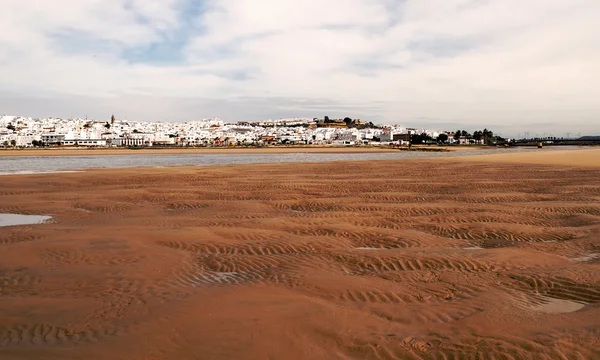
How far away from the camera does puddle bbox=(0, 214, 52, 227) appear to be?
502 inches

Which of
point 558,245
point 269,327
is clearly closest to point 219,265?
point 269,327

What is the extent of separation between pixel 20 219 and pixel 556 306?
46.0ft

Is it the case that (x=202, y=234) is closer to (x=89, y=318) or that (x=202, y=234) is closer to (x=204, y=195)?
(x=89, y=318)

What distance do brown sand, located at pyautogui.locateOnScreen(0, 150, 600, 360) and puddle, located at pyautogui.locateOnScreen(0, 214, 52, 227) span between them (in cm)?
54

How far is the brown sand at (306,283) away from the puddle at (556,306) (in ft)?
0.12

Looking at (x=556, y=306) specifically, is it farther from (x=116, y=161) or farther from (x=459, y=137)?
(x=459, y=137)

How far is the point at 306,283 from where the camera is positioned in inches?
277

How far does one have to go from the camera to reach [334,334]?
16.9ft

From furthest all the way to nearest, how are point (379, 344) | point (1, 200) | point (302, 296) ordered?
point (1, 200) → point (302, 296) → point (379, 344)

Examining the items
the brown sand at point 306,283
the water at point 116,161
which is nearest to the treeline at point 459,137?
the water at point 116,161

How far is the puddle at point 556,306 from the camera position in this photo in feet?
19.5

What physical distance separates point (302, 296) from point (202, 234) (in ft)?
15.9

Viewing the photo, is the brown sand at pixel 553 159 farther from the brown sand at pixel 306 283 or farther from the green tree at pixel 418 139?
the green tree at pixel 418 139

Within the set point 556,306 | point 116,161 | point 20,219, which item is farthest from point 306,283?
point 116,161
